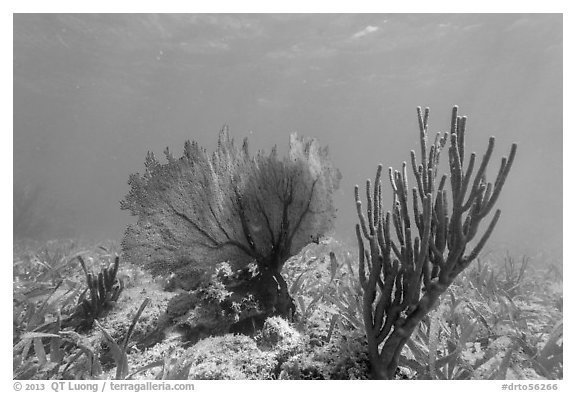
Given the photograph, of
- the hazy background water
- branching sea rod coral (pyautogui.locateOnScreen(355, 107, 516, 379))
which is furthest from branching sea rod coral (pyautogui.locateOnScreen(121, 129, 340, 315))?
branching sea rod coral (pyautogui.locateOnScreen(355, 107, 516, 379))

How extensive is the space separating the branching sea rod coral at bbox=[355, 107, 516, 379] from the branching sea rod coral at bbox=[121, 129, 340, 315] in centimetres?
119

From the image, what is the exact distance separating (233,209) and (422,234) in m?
1.85

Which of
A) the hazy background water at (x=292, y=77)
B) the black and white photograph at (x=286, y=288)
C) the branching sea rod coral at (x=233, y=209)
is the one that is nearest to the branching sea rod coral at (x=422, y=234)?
the black and white photograph at (x=286, y=288)

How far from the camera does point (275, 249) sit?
3.77m

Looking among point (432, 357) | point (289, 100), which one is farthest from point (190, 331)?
point (289, 100)

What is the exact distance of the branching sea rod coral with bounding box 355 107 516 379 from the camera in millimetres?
2328

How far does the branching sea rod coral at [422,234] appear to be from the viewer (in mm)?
2328

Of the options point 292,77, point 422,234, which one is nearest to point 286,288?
point 422,234

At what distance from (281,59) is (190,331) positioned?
95.0ft

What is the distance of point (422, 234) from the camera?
92.5 inches

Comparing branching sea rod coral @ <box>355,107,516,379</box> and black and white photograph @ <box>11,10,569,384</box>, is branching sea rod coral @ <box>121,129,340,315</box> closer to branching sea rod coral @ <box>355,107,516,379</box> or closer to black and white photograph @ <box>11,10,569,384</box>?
black and white photograph @ <box>11,10,569,384</box>

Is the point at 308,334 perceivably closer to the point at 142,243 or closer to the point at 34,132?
the point at 142,243

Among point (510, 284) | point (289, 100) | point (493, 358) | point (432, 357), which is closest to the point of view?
point (432, 357)
